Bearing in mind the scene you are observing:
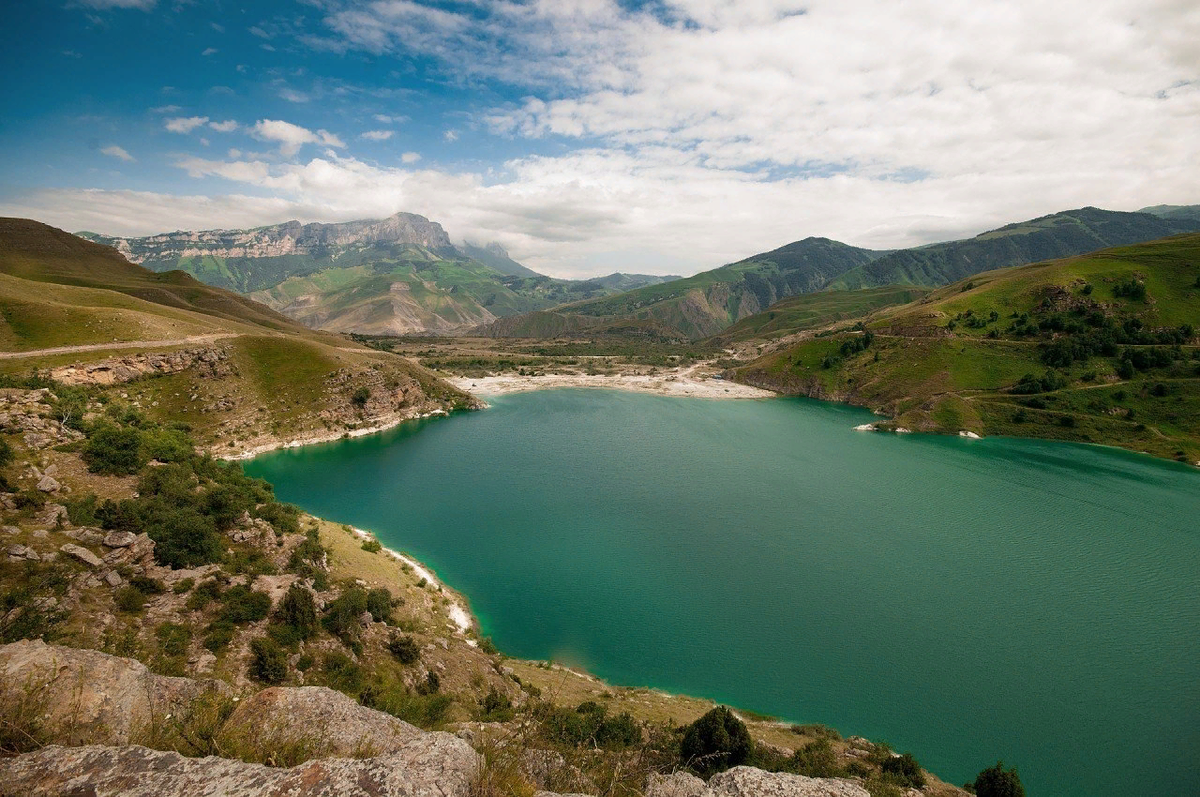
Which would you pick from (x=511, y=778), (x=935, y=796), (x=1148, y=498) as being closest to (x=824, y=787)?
(x=935, y=796)

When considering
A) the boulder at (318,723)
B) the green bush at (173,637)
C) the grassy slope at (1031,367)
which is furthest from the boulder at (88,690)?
the grassy slope at (1031,367)

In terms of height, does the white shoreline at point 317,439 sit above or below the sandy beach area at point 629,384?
below

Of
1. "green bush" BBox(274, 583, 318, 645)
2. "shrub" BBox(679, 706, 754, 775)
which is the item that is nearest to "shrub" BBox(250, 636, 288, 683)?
"green bush" BBox(274, 583, 318, 645)

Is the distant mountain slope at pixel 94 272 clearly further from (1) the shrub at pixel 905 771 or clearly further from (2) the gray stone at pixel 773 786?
(1) the shrub at pixel 905 771

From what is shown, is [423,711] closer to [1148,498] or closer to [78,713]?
[78,713]

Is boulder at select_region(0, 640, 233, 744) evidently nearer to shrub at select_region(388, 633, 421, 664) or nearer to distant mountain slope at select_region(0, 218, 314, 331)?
shrub at select_region(388, 633, 421, 664)
